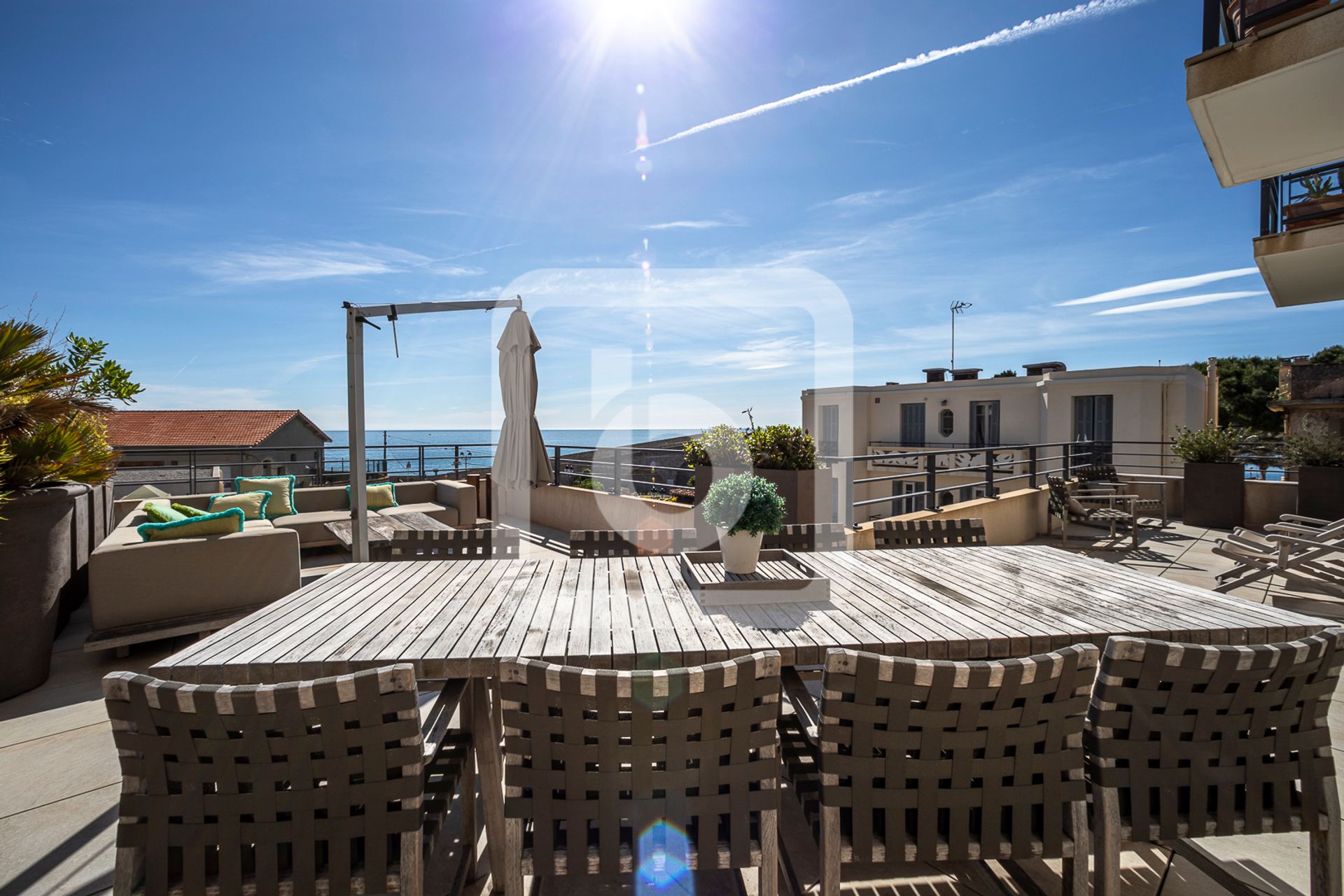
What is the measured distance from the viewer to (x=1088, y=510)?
6121 millimetres

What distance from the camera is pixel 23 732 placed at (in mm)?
2510

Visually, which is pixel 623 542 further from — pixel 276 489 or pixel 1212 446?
pixel 1212 446

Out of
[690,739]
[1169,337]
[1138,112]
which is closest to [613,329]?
[690,739]

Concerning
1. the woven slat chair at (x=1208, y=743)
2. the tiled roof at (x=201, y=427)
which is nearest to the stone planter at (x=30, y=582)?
the woven slat chair at (x=1208, y=743)

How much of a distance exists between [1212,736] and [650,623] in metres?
1.32

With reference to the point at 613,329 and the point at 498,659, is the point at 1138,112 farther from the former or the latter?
the point at 498,659

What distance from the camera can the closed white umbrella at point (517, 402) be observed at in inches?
208

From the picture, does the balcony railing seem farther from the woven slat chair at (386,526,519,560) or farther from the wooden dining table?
the woven slat chair at (386,526,519,560)

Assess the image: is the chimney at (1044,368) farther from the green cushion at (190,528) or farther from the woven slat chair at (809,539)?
the green cushion at (190,528)

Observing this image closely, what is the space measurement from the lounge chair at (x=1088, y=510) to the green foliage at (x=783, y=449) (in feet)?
10.3

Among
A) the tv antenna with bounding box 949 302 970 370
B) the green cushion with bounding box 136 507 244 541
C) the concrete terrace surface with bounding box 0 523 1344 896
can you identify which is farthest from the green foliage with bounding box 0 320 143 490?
the tv antenna with bounding box 949 302 970 370


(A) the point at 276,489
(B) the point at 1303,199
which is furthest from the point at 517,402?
(B) the point at 1303,199

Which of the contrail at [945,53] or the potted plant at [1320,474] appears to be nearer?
the contrail at [945,53]

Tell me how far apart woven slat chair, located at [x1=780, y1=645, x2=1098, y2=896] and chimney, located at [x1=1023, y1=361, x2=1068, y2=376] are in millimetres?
19893
